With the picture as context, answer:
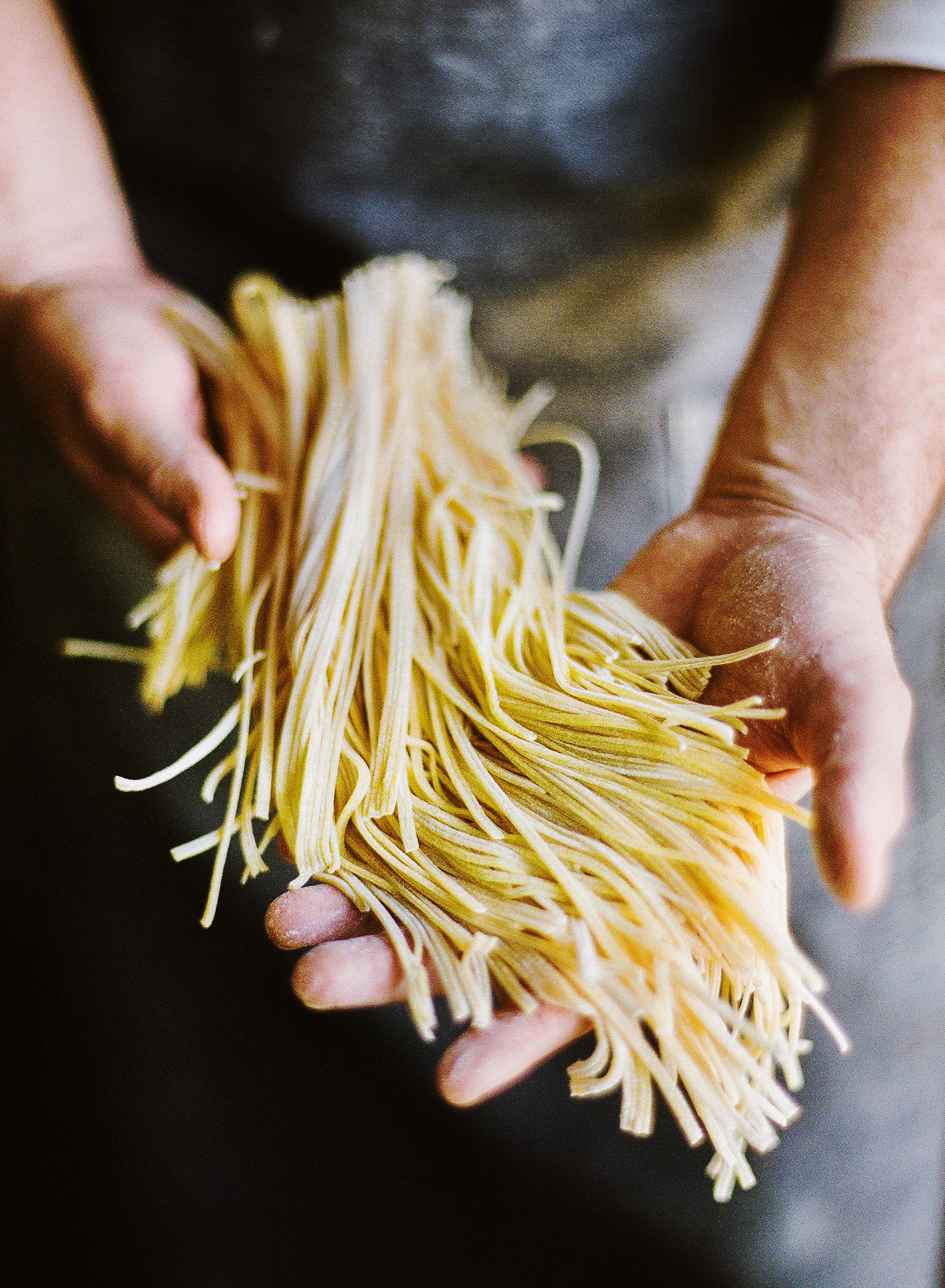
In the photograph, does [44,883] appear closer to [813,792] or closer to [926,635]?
[813,792]

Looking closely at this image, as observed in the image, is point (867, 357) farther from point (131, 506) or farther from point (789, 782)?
point (131, 506)

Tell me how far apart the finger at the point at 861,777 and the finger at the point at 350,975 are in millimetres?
222

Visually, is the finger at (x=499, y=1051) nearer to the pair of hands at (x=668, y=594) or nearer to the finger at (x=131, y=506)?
the pair of hands at (x=668, y=594)

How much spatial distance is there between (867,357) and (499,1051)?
556 mm

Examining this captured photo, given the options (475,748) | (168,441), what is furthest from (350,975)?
(168,441)

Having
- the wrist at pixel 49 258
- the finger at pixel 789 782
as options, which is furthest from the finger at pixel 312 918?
the wrist at pixel 49 258

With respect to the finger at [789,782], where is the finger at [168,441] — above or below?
above

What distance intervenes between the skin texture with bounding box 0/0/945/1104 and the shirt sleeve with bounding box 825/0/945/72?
0.02m

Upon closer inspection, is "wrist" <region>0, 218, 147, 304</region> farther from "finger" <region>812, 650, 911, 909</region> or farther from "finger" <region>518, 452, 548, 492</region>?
"finger" <region>812, 650, 911, 909</region>

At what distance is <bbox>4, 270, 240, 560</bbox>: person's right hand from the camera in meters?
0.69

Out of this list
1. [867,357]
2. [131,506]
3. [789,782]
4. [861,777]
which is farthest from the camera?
[131,506]

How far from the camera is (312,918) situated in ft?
1.68

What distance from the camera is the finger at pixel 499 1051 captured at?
0.46 metres

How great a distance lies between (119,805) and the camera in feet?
2.52
